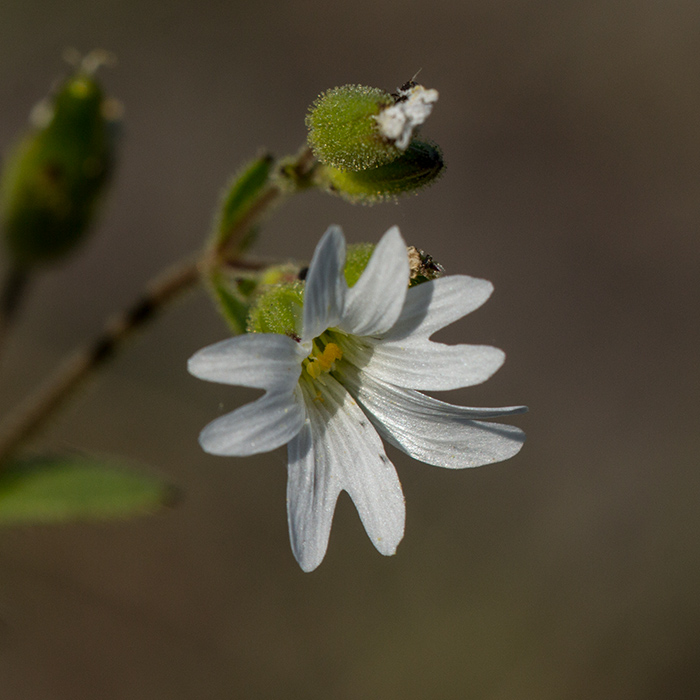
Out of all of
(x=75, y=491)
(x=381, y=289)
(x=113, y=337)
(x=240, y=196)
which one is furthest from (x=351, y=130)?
(x=75, y=491)

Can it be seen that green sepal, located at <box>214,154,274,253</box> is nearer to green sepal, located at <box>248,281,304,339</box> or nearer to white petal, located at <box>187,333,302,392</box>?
green sepal, located at <box>248,281,304,339</box>

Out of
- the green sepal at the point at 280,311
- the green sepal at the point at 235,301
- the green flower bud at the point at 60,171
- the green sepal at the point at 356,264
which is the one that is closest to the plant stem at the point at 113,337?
the green sepal at the point at 235,301

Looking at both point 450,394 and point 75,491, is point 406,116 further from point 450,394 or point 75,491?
point 450,394

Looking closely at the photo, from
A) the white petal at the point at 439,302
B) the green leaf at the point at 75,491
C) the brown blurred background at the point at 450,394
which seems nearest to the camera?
the white petal at the point at 439,302

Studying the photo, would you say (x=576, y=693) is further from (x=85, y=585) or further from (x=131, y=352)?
(x=131, y=352)

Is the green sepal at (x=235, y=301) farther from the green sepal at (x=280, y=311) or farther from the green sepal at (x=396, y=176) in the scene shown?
the green sepal at (x=396, y=176)

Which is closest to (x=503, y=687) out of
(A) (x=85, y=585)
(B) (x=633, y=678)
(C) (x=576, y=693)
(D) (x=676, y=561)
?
(C) (x=576, y=693)
